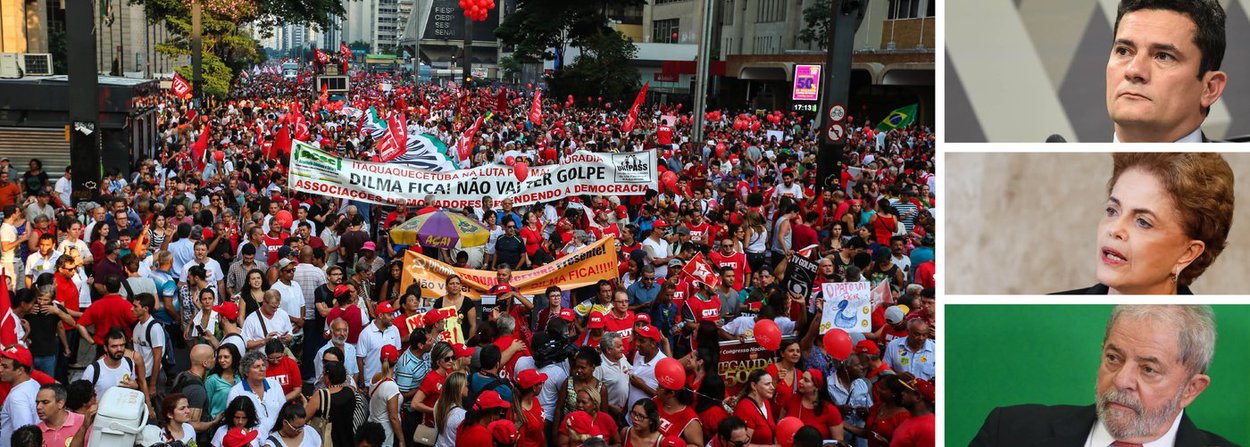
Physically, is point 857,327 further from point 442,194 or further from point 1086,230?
point 442,194

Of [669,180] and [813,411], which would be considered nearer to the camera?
[813,411]

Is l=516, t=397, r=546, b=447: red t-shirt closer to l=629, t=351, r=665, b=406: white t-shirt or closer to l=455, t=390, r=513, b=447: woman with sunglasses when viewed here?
l=455, t=390, r=513, b=447: woman with sunglasses

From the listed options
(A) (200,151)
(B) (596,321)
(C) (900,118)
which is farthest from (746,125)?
(B) (596,321)

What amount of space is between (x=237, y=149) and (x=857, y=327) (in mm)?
16986

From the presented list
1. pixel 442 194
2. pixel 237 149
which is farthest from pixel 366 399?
pixel 237 149

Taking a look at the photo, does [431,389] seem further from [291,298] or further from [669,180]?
[669,180]

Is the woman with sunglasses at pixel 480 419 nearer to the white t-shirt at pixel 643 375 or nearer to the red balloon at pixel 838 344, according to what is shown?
the white t-shirt at pixel 643 375

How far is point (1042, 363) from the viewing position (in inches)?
117

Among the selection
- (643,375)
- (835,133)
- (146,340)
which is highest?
(835,133)

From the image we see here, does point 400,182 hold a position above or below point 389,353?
above

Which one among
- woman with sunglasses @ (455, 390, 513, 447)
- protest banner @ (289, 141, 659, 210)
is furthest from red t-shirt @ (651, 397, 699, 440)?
protest banner @ (289, 141, 659, 210)

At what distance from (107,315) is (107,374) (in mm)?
1475

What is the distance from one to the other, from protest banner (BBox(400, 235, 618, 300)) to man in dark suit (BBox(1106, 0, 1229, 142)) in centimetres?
830

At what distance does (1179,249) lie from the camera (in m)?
2.77
